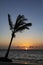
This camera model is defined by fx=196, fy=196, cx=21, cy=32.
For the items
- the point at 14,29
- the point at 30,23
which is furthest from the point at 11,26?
the point at 30,23

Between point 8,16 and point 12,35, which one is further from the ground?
point 8,16

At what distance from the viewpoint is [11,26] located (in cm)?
3294

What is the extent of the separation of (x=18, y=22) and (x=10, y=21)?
5.65 feet

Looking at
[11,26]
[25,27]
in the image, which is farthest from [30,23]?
[11,26]

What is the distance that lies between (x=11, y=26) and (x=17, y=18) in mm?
1685

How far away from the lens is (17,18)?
107 feet

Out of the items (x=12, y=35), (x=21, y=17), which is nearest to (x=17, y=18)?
(x=21, y=17)

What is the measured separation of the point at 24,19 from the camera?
32.8m

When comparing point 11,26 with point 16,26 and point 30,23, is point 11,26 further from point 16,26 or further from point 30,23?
point 30,23

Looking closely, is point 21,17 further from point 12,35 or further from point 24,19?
point 12,35

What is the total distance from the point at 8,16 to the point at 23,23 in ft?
9.84

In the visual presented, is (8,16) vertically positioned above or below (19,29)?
above

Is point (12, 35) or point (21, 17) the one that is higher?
point (21, 17)

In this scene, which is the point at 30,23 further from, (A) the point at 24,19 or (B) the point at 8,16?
(B) the point at 8,16
